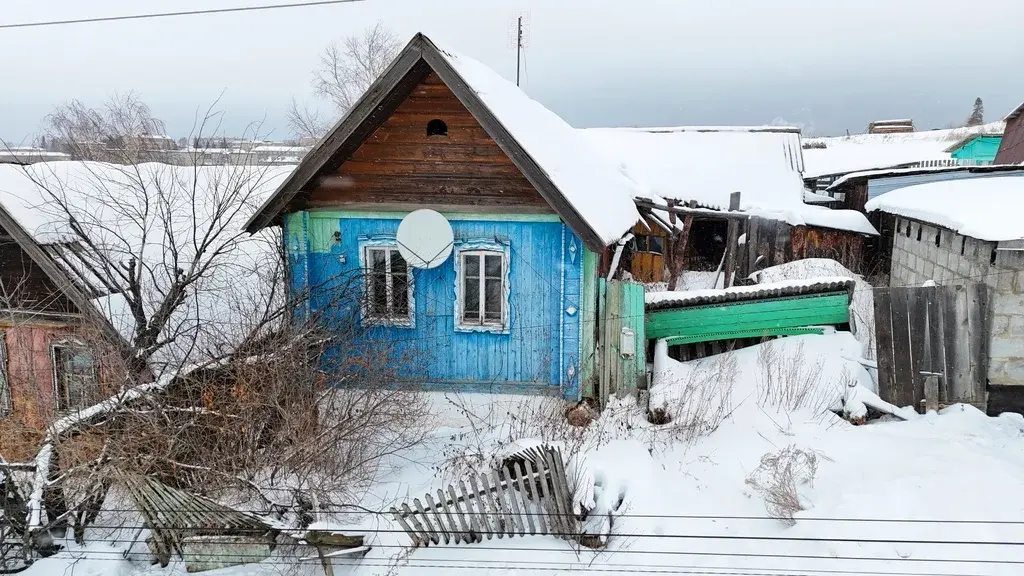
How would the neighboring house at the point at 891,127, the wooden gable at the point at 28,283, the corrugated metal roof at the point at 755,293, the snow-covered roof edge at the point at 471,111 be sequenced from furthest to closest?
the neighboring house at the point at 891,127 < the wooden gable at the point at 28,283 < the corrugated metal roof at the point at 755,293 < the snow-covered roof edge at the point at 471,111

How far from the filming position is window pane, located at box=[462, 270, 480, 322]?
8.66 metres

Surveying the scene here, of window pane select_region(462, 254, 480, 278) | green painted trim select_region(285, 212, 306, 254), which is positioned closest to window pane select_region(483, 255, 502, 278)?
window pane select_region(462, 254, 480, 278)

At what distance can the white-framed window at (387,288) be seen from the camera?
28.3ft

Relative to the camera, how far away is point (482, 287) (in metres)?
8.53

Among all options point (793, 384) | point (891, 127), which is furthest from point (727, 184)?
point (891, 127)

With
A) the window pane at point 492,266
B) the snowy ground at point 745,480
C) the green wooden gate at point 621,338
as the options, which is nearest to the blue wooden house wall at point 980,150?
the snowy ground at point 745,480

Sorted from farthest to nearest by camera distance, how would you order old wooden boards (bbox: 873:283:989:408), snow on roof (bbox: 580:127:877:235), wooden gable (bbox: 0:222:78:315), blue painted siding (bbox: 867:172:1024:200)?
snow on roof (bbox: 580:127:877:235) < blue painted siding (bbox: 867:172:1024:200) < wooden gable (bbox: 0:222:78:315) < old wooden boards (bbox: 873:283:989:408)

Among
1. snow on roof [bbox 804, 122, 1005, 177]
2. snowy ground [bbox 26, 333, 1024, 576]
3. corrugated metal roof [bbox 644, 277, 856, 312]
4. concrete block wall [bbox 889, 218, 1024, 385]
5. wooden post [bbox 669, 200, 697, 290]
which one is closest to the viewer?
snowy ground [bbox 26, 333, 1024, 576]

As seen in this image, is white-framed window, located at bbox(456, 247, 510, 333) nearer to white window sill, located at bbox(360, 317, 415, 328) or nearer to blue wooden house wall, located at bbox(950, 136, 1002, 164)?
white window sill, located at bbox(360, 317, 415, 328)

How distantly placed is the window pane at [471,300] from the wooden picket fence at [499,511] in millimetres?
2720

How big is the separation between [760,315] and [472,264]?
426 cm

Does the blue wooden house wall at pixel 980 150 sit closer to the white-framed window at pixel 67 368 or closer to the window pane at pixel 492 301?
the window pane at pixel 492 301

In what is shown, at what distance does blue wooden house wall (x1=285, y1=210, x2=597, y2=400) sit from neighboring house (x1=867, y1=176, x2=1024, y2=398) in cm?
517

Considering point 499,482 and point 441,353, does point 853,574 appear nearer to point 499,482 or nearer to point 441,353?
point 499,482
